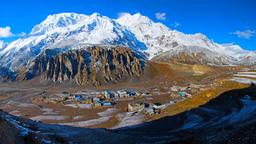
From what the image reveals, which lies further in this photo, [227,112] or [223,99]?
[223,99]

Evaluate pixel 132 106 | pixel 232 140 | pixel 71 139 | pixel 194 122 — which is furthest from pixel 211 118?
pixel 132 106

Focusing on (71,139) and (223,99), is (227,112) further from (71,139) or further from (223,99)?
(71,139)

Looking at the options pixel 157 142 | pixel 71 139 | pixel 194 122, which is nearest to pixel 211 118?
pixel 194 122

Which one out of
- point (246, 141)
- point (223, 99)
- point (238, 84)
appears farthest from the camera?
point (238, 84)

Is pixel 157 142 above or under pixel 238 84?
under

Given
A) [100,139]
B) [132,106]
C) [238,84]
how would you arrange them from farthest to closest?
[132,106]
[238,84]
[100,139]

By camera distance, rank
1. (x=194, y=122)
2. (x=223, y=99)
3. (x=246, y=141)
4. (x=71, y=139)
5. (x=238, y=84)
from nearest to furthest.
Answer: (x=246, y=141) < (x=71, y=139) < (x=194, y=122) < (x=223, y=99) < (x=238, y=84)

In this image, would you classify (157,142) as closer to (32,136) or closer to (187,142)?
(187,142)

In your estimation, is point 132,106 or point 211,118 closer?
point 211,118

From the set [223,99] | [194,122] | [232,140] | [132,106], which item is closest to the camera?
[232,140]
